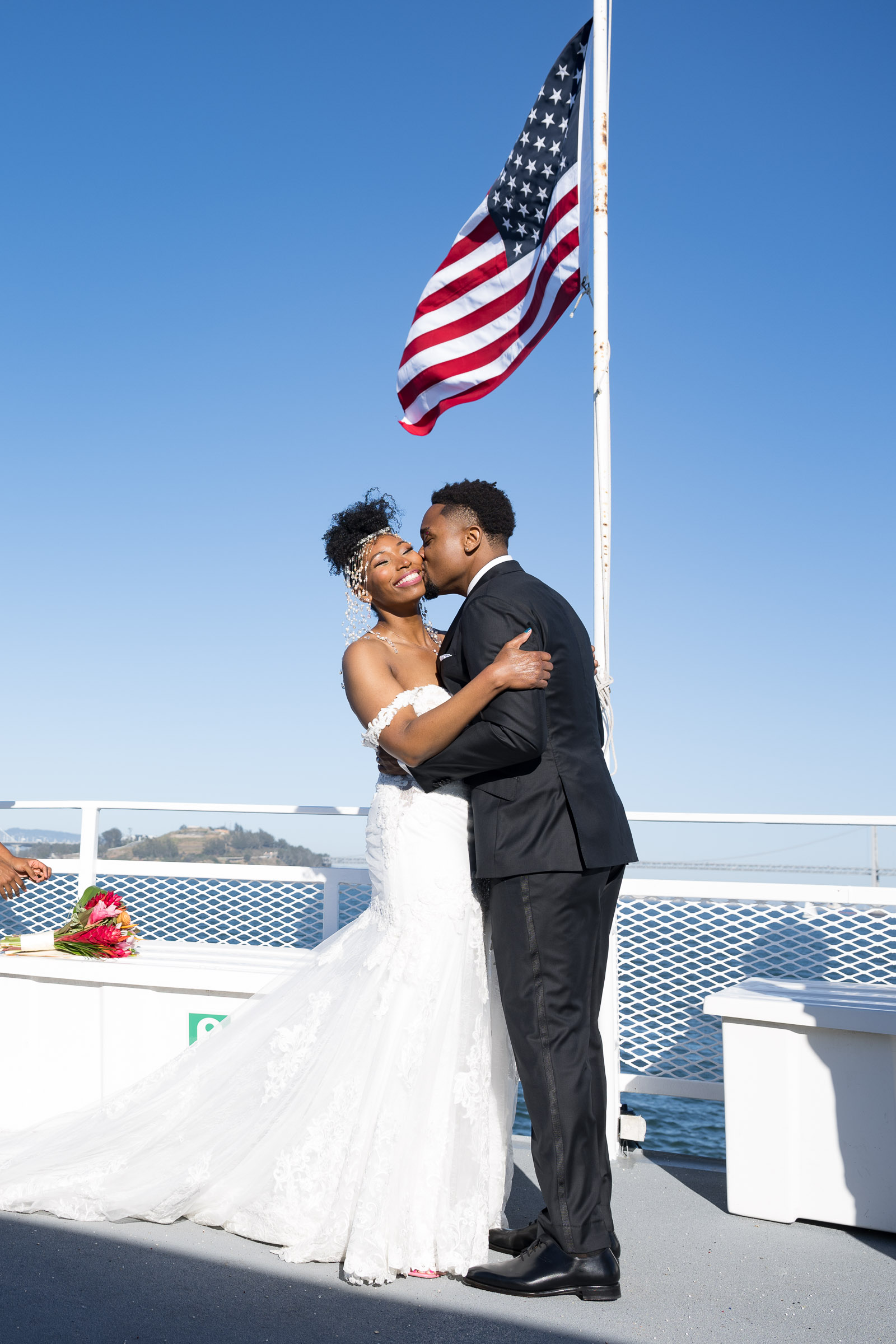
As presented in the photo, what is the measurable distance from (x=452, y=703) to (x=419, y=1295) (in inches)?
60.4

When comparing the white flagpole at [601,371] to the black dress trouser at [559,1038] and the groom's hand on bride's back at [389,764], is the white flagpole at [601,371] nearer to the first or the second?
the groom's hand on bride's back at [389,764]

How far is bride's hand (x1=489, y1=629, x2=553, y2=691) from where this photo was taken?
254cm

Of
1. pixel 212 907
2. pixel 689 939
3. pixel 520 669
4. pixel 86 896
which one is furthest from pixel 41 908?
pixel 520 669

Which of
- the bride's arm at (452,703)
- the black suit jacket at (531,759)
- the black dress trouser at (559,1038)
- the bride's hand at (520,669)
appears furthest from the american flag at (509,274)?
the black dress trouser at (559,1038)

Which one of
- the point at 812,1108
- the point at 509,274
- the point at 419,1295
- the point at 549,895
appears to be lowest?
the point at 419,1295

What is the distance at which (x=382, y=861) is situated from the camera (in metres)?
3.00

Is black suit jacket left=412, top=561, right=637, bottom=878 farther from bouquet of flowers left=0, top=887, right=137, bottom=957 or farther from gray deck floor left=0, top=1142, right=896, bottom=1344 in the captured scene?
bouquet of flowers left=0, top=887, right=137, bottom=957

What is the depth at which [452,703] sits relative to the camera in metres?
2.61

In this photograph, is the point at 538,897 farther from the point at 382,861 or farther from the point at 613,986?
the point at 613,986

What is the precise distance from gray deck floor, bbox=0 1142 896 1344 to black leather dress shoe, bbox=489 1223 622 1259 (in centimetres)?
22

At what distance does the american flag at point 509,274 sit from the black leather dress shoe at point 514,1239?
3.41 metres

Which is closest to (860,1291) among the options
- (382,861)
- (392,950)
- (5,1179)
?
(392,950)

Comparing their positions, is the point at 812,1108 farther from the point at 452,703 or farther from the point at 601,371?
the point at 601,371

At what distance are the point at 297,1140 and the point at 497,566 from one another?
1754mm
